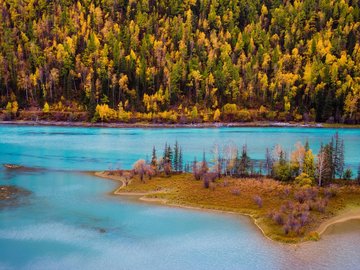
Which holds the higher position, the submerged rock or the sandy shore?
the submerged rock

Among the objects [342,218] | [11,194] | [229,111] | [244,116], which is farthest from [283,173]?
[229,111]

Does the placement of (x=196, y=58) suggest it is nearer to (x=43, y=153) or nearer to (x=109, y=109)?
(x=109, y=109)

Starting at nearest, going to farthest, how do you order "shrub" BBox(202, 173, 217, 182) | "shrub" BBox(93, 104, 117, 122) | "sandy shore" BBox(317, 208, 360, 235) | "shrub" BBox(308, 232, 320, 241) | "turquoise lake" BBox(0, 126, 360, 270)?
"turquoise lake" BBox(0, 126, 360, 270)
"shrub" BBox(308, 232, 320, 241)
"sandy shore" BBox(317, 208, 360, 235)
"shrub" BBox(202, 173, 217, 182)
"shrub" BBox(93, 104, 117, 122)

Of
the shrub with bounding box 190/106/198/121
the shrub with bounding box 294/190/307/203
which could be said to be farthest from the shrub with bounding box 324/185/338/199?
the shrub with bounding box 190/106/198/121

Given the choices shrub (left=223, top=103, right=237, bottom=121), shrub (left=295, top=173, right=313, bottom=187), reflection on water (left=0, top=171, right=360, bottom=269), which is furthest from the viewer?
shrub (left=223, top=103, right=237, bottom=121)

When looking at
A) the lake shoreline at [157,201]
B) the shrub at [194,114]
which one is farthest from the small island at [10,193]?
the shrub at [194,114]

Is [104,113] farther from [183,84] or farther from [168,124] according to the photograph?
[183,84]

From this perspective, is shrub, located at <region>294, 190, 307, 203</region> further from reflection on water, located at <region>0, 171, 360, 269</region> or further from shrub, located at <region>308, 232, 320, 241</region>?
shrub, located at <region>308, 232, 320, 241</region>

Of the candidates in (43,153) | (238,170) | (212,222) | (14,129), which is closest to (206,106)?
(14,129)

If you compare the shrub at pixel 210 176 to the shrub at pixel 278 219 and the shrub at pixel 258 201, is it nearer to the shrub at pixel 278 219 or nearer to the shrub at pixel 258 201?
the shrub at pixel 258 201
